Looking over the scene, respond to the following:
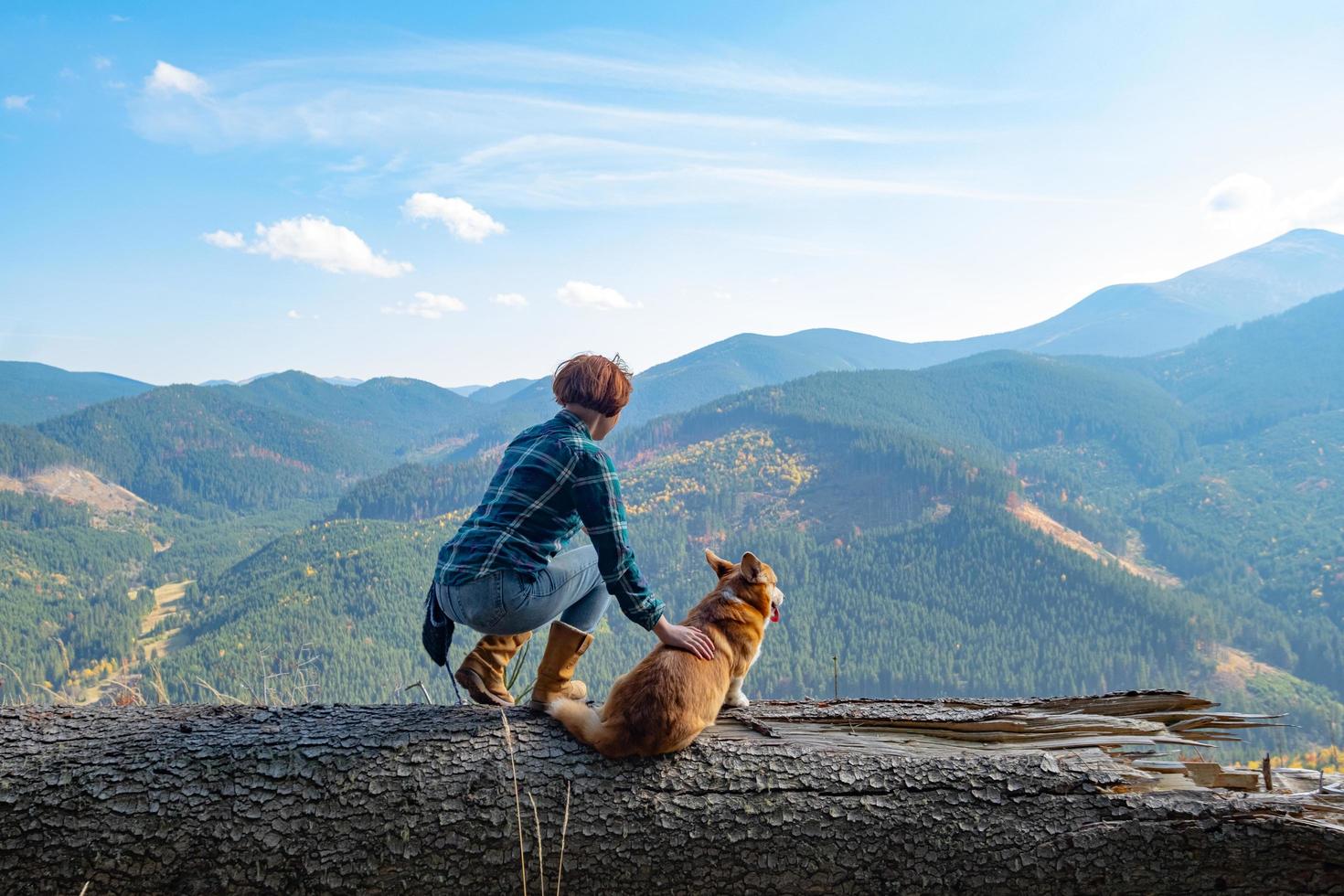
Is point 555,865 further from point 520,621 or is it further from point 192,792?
point 192,792

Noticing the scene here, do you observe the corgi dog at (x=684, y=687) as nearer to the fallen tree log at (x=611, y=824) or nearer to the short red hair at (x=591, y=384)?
Result: the fallen tree log at (x=611, y=824)

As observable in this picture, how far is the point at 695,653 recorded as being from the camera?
4.61m

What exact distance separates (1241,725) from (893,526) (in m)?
195

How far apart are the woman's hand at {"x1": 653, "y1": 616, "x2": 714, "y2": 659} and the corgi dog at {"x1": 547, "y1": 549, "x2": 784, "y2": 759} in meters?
0.04

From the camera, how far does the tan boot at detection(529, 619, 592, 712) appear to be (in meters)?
4.85

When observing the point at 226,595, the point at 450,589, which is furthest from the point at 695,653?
the point at 226,595

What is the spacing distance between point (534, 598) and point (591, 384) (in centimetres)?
134

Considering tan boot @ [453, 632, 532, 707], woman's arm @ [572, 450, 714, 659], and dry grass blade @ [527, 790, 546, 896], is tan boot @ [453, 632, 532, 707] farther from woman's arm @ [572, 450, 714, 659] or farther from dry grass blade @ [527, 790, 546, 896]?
dry grass blade @ [527, 790, 546, 896]

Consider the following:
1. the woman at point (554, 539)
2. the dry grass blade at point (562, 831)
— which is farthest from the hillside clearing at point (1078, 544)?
the dry grass blade at point (562, 831)

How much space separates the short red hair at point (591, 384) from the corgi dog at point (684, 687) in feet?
4.37

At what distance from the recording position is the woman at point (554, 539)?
4559mm

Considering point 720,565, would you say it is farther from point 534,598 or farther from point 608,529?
point 534,598

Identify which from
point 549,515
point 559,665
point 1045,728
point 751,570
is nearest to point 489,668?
point 559,665

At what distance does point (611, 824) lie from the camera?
4098 millimetres
